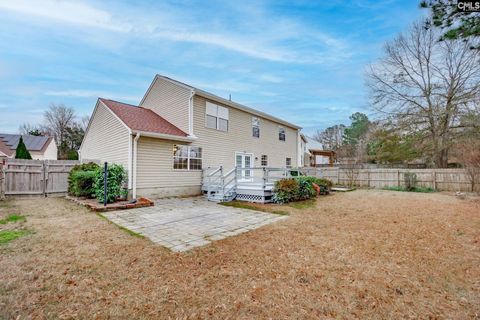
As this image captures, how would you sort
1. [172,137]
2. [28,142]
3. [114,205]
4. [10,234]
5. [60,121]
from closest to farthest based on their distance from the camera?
1. [10,234]
2. [114,205]
3. [172,137]
4. [28,142]
5. [60,121]

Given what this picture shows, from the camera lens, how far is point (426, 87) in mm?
17656

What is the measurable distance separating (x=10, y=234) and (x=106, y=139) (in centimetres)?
735

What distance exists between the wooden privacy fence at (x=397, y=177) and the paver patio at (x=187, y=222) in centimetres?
739

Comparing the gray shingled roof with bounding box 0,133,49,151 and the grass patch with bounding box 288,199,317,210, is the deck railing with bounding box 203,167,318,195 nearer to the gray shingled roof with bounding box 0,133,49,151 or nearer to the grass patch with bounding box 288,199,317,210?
the grass patch with bounding box 288,199,317,210

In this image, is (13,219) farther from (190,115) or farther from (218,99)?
(218,99)

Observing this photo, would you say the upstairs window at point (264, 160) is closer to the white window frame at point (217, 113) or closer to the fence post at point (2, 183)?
the white window frame at point (217, 113)

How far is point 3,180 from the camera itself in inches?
378

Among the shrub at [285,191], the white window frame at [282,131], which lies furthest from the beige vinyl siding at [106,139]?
the white window frame at [282,131]

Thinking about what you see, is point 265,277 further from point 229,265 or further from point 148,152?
point 148,152

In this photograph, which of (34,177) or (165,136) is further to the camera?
(34,177)

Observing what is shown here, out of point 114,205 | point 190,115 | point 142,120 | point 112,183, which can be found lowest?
point 114,205

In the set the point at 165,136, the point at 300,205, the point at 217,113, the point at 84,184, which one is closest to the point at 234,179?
the point at 300,205

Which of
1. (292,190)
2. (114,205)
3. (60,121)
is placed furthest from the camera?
(60,121)

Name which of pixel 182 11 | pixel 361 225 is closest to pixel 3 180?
pixel 182 11
